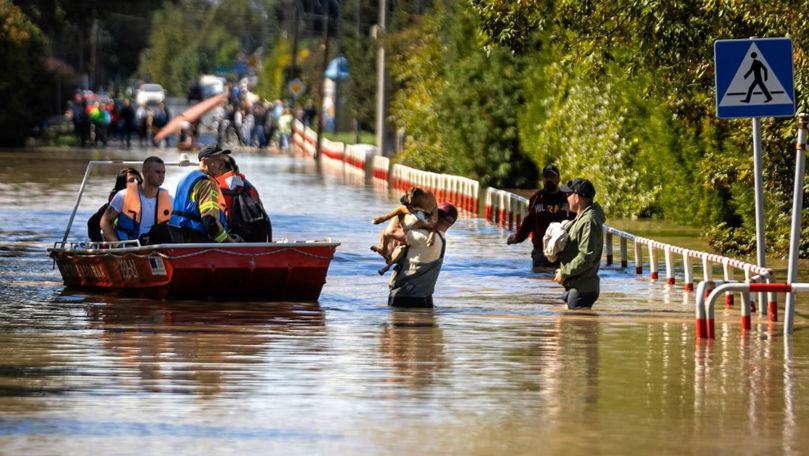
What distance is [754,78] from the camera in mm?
15305

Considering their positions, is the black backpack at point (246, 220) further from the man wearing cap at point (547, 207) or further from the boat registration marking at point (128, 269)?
the man wearing cap at point (547, 207)

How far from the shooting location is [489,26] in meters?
21.9

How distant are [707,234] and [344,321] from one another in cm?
1053

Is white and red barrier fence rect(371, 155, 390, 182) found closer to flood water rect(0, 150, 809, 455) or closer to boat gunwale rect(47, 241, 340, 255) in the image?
flood water rect(0, 150, 809, 455)

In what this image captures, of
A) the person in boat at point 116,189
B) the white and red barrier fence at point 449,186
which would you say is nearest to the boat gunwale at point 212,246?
the person in boat at point 116,189

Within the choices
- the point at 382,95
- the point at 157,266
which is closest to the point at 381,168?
the point at 382,95

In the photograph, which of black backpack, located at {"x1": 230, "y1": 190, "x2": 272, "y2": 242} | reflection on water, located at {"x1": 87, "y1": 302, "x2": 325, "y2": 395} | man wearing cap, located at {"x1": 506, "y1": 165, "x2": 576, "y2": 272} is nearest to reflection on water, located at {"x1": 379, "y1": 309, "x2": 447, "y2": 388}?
→ reflection on water, located at {"x1": 87, "y1": 302, "x2": 325, "y2": 395}

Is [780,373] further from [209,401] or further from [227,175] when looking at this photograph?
[227,175]

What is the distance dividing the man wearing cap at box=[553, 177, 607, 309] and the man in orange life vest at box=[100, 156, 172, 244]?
425cm

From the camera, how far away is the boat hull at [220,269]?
57.3 feet

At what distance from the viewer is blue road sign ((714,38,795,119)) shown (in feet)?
49.8

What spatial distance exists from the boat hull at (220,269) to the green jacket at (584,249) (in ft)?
8.22

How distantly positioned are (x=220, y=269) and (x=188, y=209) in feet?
2.32

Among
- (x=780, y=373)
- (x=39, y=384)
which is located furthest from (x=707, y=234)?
(x=39, y=384)
